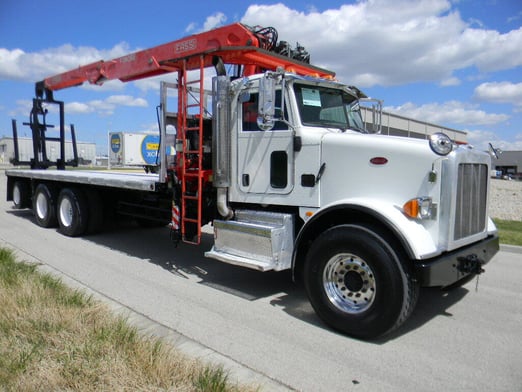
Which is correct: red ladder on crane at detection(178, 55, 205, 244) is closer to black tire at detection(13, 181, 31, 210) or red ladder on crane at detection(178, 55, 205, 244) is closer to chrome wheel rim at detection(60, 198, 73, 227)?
chrome wheel rim at detection(60, 198, 73, 227)

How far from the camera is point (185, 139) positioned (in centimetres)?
636

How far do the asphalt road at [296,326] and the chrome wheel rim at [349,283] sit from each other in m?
0.34

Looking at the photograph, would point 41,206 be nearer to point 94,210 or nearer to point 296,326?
point 94,210

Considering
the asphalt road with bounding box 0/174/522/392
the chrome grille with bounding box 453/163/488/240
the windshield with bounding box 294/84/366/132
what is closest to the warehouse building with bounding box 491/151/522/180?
the asphalt road with bounding box 0/174/522/392

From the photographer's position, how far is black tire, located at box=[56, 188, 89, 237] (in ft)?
29.9

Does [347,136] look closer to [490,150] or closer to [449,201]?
[449,201]

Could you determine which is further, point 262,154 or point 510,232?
point 510,232

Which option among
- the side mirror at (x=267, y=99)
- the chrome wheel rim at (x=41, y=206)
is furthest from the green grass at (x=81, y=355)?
the chrome wheel rim at (x=41, y=206)

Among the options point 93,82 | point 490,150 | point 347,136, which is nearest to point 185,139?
point 347,136

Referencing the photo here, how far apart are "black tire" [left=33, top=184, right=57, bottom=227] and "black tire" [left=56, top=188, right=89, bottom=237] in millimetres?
567

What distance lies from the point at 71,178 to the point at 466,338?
7.90m

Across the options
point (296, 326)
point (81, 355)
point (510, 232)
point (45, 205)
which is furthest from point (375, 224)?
point (45, 205)

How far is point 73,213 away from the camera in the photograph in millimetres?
9258

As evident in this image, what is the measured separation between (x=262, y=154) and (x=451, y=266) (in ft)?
8.15
